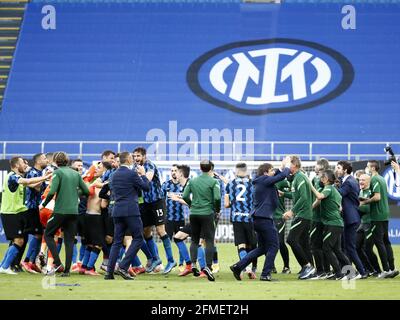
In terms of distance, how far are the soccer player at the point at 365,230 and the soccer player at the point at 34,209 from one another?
5393 millimetres

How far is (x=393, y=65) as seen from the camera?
36844mm

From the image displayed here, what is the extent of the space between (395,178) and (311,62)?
10816 mm

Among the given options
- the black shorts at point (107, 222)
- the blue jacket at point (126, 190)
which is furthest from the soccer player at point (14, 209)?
the blue jacket at point (126, 190)

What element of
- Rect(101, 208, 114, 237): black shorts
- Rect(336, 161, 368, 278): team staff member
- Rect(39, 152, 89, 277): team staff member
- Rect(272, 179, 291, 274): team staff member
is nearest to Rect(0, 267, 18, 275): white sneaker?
Rect(39, 152, 89, 277): team staff member

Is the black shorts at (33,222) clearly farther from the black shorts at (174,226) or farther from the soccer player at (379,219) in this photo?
the soccer player at (379,219)

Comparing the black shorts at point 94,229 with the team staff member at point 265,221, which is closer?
the team staff member at point 265,221

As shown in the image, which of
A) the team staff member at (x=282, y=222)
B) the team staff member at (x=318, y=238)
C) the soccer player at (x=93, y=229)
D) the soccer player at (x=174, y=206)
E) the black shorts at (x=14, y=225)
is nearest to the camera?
the team staff member at (x=318, y=238)

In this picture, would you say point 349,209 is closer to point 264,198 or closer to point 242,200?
point 264,198

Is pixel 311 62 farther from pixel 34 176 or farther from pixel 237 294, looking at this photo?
pixel 237 294

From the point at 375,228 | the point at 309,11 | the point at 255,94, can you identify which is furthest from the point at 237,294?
the point at 309,11

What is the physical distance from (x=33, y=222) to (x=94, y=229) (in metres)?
1.13

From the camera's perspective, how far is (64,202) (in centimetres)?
1551

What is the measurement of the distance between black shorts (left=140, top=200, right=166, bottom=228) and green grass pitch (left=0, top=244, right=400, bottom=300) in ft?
3.96

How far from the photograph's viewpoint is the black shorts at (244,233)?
16906mm
